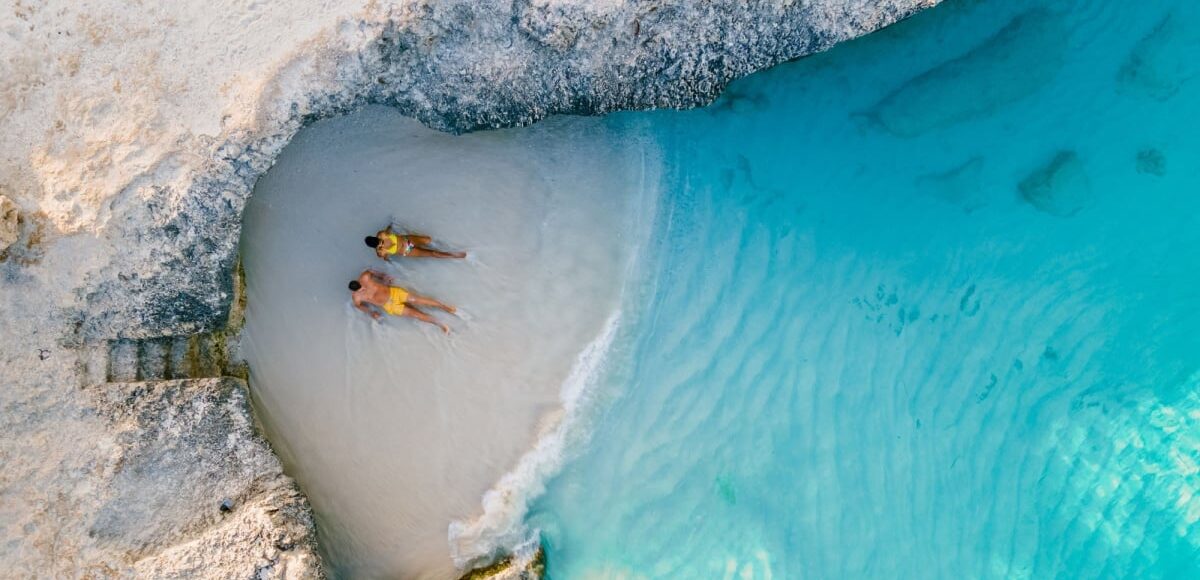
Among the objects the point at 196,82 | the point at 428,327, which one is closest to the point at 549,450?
the point at 428,327

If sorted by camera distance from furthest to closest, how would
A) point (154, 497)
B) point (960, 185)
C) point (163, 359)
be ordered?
point (960, 185) → point (163, 359) → point (154, 497)

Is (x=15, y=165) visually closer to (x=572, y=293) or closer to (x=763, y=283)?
(x=572, y=293)

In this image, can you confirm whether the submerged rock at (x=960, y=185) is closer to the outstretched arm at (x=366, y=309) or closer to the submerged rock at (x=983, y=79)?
the submerged rock at (x=983, y=79)

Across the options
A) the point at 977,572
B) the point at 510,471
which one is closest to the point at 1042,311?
the point at 977,572

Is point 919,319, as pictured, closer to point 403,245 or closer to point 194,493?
point 403,245

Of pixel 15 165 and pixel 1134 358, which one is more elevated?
pixel 1134 358

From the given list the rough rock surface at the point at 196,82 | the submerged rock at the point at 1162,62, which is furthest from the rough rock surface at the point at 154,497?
the submerged rock at the point at 1162,62
